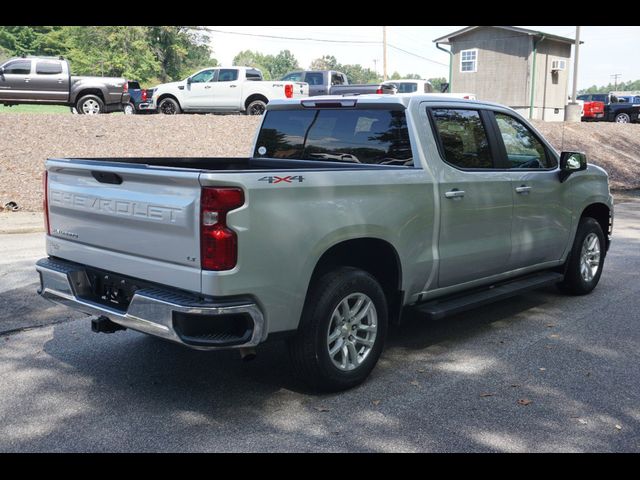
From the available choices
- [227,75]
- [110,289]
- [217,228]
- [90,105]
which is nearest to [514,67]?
[227,75]

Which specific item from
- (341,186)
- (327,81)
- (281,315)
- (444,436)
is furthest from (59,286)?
(327,81)

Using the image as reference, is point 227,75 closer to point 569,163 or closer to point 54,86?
point 54,86

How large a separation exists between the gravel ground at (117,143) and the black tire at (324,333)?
394 inches

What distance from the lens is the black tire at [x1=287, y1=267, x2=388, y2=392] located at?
439 centimetres

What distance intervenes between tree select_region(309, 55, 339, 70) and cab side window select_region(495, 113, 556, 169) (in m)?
151

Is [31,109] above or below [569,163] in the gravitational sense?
above

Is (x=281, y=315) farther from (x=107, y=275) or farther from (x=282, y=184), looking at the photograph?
(x=107, y=275)

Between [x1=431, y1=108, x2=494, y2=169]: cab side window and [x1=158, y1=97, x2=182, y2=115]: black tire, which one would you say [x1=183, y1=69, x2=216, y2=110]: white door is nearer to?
[x1=158, y1=97, x2=182, y2=115]: black tire

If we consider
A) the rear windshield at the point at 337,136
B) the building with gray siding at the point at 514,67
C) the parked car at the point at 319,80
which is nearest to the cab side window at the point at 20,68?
the parked car at the point at 319,80

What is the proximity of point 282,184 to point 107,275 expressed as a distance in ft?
4.41

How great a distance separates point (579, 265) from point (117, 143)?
13.1 meters

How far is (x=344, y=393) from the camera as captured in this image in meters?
4.67

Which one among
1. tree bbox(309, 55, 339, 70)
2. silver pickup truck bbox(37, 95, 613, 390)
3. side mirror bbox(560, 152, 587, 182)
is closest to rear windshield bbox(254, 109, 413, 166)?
silver pickup truck bbox(37, 95, 613, 390)

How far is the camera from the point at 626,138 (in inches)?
963
